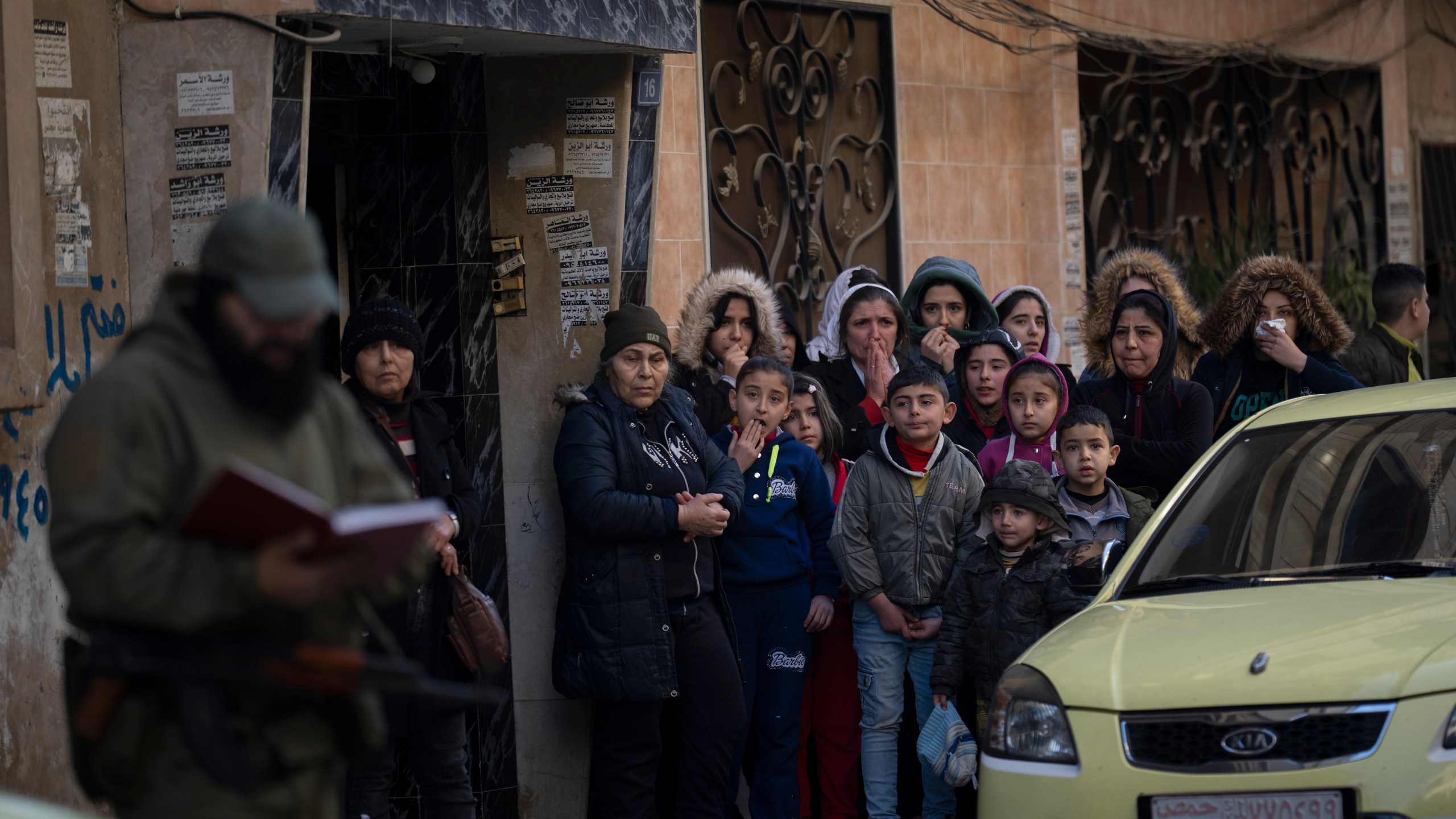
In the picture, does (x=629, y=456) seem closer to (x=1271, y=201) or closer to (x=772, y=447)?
(x=772, y=447)

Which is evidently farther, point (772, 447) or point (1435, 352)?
point (1435, 352)

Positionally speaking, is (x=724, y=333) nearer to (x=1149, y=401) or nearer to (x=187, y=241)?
(x=1149, y=401)

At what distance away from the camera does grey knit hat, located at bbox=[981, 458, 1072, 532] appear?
570 centimetres

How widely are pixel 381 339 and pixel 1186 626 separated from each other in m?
2.84

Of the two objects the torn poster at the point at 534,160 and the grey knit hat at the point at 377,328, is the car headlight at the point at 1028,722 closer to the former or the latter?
the grey knit hat at the point at 377,328

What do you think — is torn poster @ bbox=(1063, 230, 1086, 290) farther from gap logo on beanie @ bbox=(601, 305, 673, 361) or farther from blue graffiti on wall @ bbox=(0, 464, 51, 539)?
blue graffiti on wall @ bbox=(0, 464, 51, 539)

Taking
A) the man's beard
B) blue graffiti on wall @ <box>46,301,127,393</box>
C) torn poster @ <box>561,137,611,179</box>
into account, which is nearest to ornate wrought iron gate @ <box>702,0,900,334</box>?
torn poster @ <box>561,137,611,179</box>

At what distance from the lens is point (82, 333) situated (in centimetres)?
517

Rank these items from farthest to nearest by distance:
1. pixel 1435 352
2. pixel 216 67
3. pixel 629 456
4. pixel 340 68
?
pixel 1435 352 < pixel 340 68 < pixel 629 456 < pixel 216 67

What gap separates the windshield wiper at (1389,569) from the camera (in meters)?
4.46

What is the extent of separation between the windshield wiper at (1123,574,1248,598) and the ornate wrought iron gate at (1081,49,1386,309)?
7.38m

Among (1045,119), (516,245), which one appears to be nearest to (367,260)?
(516,245)

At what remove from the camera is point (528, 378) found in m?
6.62

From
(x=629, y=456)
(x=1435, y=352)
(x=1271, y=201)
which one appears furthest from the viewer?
(x=1435, y=352)
